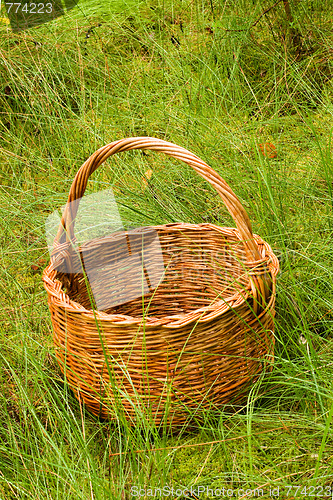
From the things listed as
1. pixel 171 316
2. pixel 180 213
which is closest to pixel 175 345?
pixel 171 316

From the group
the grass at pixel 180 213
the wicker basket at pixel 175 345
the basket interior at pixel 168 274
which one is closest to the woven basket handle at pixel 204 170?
the wicker basket at pixel 175 345

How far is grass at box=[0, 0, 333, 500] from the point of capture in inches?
37.1

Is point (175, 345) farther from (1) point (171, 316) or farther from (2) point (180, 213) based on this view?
(2) point (180, 213)

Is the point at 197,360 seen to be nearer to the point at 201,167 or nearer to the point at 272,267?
the point at 272,267

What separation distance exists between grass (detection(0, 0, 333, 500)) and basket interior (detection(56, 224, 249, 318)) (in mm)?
146

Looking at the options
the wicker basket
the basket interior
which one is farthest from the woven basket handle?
the basket interior

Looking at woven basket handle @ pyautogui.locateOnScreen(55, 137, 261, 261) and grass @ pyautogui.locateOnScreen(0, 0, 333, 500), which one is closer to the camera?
grass @ pyautogui.locateOnScreen(0, 0, 333, 500)

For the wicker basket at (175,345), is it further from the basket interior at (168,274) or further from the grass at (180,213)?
the basket interior at (168,274)

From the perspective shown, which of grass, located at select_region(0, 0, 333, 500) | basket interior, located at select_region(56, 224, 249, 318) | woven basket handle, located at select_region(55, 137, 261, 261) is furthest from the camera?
basket interior, located at select_region(56, 224, 249, 318)

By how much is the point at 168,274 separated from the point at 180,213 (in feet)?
0.84

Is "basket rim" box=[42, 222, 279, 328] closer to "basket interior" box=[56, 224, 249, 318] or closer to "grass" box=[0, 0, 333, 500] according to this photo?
"grass" box=[0, 0, 333, 500]

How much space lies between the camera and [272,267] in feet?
3.80

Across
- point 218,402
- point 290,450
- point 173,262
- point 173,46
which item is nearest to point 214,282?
point 173,262

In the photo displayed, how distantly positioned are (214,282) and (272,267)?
405 millimetres
